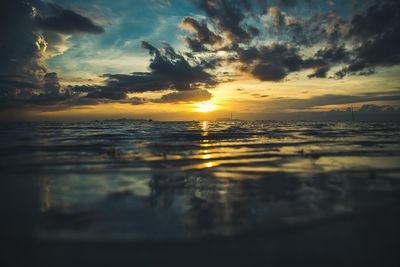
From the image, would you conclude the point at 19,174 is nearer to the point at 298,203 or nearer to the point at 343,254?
the point at 298,203

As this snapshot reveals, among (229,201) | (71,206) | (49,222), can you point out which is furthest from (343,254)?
(71,206)

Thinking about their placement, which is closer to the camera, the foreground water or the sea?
the sea

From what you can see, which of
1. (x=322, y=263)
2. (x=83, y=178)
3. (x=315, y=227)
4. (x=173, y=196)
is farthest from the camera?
(x=83, y=178)

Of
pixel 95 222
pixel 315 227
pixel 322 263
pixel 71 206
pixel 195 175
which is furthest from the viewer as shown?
pixel 195 175

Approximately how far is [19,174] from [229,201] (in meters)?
12.8

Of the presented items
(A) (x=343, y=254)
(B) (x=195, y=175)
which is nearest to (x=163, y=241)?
(A) (x=343, y=254)

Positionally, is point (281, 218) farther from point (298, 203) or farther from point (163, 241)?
point (163, 241)

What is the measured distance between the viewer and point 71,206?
923 cm

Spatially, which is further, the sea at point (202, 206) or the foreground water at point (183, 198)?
the foreground water at point (183, 198)

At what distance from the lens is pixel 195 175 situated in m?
14.8

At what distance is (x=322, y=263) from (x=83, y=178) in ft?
39.7

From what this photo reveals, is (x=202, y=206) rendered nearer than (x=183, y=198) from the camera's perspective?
Yes

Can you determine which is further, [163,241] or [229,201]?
[229,201]

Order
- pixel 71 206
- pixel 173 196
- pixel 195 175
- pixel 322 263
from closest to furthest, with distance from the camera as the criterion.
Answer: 1. pixel 322 263
2. pixel 71 206
3. pixel 173 196
4. pixel 195 175
